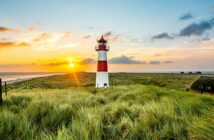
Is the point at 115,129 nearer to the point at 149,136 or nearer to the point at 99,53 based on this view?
the point at 149,136

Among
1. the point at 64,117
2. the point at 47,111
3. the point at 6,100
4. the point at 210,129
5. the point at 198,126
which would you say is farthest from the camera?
the point at 6,100

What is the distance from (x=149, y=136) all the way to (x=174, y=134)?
0.39 meters

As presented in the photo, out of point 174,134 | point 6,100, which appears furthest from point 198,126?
point 6,100

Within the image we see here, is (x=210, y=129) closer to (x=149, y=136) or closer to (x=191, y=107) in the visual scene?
(x=149, y=136)

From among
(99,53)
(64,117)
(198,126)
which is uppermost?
(99,53)

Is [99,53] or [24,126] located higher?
[99,53]

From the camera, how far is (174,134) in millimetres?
3082

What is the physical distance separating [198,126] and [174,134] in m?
0.54

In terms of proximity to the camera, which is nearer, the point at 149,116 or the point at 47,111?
the point at 149,116

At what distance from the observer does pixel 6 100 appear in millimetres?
7047

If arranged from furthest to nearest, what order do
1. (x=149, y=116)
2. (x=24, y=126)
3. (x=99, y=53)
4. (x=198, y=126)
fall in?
(x=99, y=53)
(x=149, y=116)
(x=24, y=126)
(x=198, y=126)

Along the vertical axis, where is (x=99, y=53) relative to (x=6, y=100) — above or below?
above

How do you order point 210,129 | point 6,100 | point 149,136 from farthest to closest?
1. point 6,100
2. point 149,136
3. point 210,129

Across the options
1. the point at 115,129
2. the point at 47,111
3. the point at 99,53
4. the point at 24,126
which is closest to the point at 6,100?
the point at 47,111
